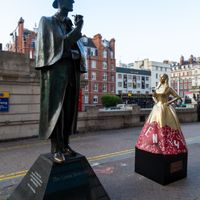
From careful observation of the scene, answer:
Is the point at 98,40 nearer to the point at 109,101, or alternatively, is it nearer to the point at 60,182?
the point at 109,101

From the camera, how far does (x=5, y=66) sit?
10047 millimetres

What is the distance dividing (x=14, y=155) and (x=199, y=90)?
26.6 m

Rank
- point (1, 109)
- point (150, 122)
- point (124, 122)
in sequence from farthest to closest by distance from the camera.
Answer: point (124, 122)
point (1, 109)
point (150, 122)

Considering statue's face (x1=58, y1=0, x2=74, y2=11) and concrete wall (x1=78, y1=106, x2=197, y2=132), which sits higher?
statue's face (x1=58, y1=0, x2=74, y2=11)

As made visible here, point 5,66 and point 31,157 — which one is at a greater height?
point 5,66

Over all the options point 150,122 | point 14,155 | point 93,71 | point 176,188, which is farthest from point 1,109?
point 93,71

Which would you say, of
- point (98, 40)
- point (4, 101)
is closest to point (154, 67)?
point (98, 40)

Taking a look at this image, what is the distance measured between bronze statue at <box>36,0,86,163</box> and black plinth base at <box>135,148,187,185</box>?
2239mm

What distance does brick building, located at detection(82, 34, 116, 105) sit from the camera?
57.8 m

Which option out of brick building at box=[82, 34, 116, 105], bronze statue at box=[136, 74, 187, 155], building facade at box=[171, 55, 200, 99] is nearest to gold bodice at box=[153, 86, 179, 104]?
bronze statue at box=[136, 74, 187, 155]

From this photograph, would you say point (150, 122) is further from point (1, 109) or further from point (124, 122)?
point (124, 122)

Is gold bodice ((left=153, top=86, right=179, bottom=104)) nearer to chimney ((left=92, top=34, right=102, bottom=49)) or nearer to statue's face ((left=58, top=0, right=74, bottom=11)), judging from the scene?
statue's face ((left=58, top=0, right=74, bottom=11))

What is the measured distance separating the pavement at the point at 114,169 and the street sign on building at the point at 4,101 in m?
1.56

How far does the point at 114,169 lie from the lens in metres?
5.83
